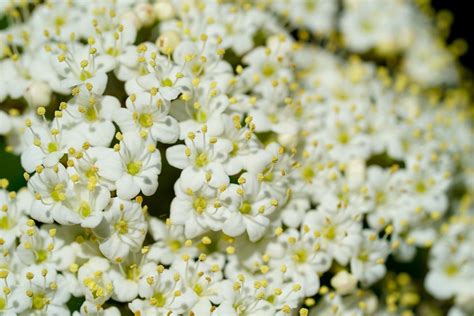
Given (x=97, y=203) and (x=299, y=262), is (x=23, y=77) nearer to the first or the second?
(x=97, y=203)

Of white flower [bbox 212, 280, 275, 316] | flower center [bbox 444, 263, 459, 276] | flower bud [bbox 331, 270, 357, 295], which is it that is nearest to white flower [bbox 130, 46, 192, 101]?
white flower [bbox 212, 280, 275, 316]

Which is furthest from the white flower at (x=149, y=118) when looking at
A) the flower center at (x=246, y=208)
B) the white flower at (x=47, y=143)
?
the flower center at (x=246, y=208)

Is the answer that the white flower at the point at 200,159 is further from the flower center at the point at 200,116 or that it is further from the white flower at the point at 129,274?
the white flower at the point at 129,274

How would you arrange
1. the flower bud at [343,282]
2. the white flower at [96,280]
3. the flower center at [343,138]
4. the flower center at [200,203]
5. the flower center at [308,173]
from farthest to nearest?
the flower center at [343,138]
the flower center at [308,173]
the flower bud at [343,282]
the flower center at [200,203]
the white flower at [96,280]

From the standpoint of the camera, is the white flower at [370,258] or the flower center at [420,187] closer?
the white flower at [370,258]

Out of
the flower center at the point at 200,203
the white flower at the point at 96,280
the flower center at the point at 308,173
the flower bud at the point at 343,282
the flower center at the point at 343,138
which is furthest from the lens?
the flower center at the point at 343,138

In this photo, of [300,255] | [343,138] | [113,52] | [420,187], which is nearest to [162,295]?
[300,255]

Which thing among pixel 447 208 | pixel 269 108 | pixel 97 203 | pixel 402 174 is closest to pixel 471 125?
pixel 447 208
